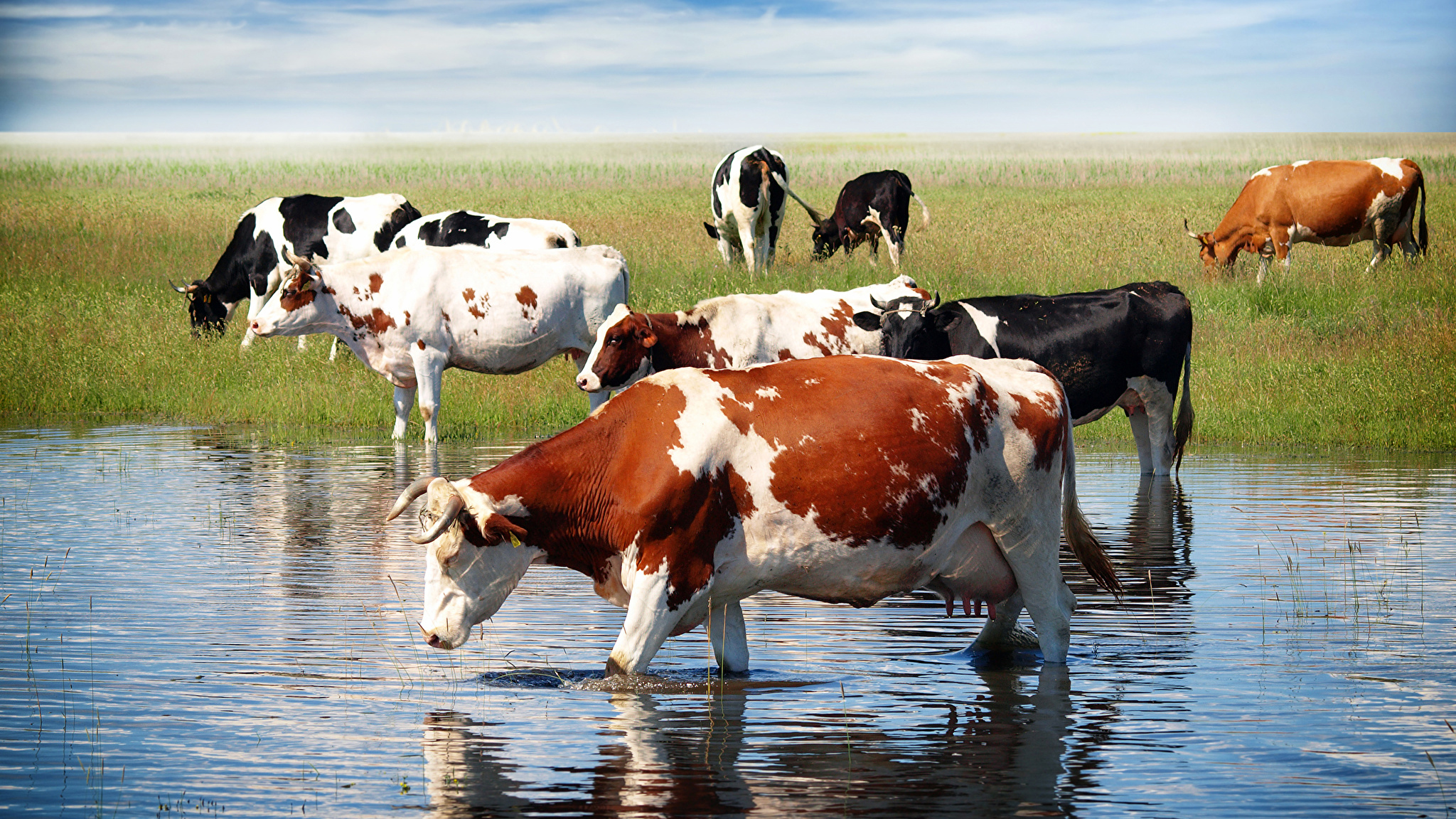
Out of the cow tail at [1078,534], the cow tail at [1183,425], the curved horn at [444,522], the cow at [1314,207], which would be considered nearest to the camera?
the curved horn at [444,522]

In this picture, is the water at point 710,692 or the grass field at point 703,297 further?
the grass field at point 703,297

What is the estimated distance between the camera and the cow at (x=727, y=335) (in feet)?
42.7

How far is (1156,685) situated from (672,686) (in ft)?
6.81

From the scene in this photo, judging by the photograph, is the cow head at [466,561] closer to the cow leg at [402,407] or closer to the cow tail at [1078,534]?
the cow tail at [1078,534]

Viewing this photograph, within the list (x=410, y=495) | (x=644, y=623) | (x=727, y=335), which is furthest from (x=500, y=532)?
(x=727, y=335)

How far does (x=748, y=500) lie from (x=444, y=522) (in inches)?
49.3

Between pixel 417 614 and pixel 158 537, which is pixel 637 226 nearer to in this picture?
pixel 158 537

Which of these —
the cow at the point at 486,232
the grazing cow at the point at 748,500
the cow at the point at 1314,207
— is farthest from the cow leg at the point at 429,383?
the cow at the point at 1314,207

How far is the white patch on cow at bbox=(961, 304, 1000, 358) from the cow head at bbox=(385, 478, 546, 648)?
6.98m

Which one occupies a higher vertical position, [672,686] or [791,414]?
[791,414]

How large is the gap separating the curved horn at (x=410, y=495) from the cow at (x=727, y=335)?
5559mm

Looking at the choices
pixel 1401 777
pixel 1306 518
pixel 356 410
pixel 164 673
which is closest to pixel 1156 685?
pixel 1401 777

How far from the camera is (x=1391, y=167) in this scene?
26.8 metres

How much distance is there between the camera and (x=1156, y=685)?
24.3 feet
